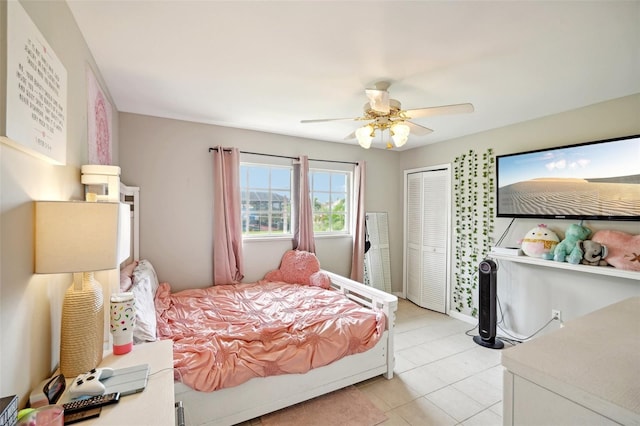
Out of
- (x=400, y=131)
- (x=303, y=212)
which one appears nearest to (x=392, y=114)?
(x=400, y=131)

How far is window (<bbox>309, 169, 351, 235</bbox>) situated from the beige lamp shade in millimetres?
2983

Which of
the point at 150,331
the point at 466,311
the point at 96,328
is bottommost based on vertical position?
the point at 466,311

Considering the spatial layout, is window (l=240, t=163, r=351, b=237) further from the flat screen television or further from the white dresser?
the white dresser

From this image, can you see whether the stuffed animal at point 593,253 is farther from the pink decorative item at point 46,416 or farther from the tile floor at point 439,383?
the pink decorative item at point 46,416

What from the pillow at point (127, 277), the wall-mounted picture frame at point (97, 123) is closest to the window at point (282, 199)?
the pillow at point (127, 277)

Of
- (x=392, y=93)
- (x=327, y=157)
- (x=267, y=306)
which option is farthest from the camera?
(x=327, y=157)

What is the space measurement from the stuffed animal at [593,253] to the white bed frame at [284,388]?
1.68m

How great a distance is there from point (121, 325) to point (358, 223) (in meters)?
3.16

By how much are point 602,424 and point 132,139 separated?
3.61 metres

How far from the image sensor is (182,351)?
5.76 feet

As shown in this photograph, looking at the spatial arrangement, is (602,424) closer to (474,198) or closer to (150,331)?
Result: (150,331)

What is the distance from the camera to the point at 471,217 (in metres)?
3.51

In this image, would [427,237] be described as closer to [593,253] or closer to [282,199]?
[593,253]

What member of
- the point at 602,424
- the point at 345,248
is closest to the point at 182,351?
the point at 602,424
